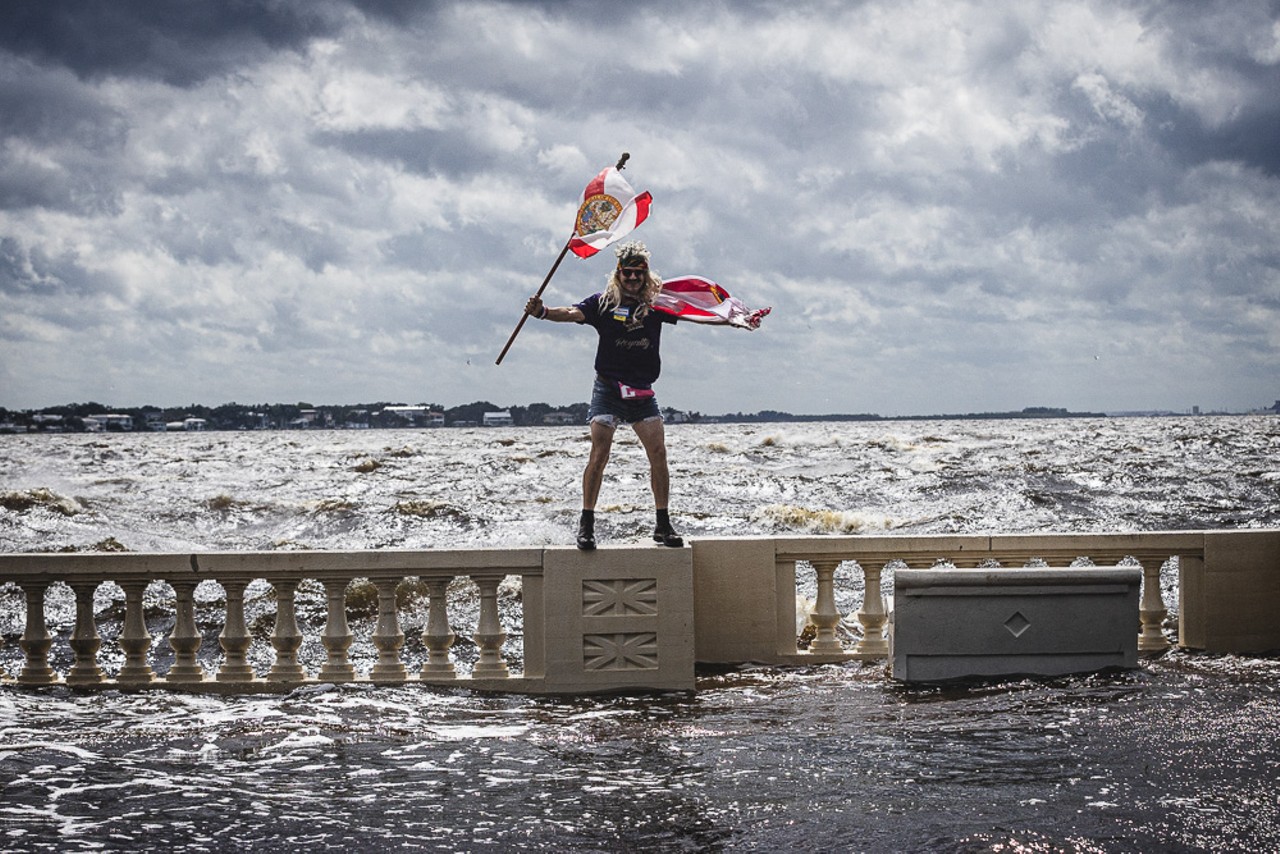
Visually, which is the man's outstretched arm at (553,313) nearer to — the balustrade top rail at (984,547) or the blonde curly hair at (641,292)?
the blonde curly hair at (641,292)

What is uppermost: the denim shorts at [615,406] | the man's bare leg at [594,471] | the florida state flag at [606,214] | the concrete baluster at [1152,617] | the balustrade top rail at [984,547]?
the florida state flag at [606,214]

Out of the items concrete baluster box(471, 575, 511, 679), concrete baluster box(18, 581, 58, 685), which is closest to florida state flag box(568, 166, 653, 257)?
concrete baluster box(471, 575, 511, 679)

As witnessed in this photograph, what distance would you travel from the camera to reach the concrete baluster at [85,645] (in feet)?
27.7

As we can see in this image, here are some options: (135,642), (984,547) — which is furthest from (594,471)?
(135,642)

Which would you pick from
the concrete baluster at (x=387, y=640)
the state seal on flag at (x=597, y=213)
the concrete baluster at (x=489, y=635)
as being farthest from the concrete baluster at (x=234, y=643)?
the state seal on flag at (x=597, y=213)

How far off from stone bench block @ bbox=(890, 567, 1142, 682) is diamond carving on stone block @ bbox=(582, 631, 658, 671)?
1693 mm

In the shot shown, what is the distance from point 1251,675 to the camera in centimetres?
866

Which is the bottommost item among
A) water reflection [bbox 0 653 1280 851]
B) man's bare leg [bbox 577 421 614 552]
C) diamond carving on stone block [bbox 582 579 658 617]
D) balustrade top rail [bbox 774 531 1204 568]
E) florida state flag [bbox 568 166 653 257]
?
water reflection [bbox 0 653 1280 851]

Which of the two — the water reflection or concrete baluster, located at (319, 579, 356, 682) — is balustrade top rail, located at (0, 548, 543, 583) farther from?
the water reflection

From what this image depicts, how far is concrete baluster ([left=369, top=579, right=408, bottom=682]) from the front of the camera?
8.51 metres

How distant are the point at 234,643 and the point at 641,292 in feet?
11.8

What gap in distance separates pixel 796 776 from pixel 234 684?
403 cm

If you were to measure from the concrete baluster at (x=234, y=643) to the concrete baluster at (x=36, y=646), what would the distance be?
3.90ft

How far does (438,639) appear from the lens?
28.0ft
